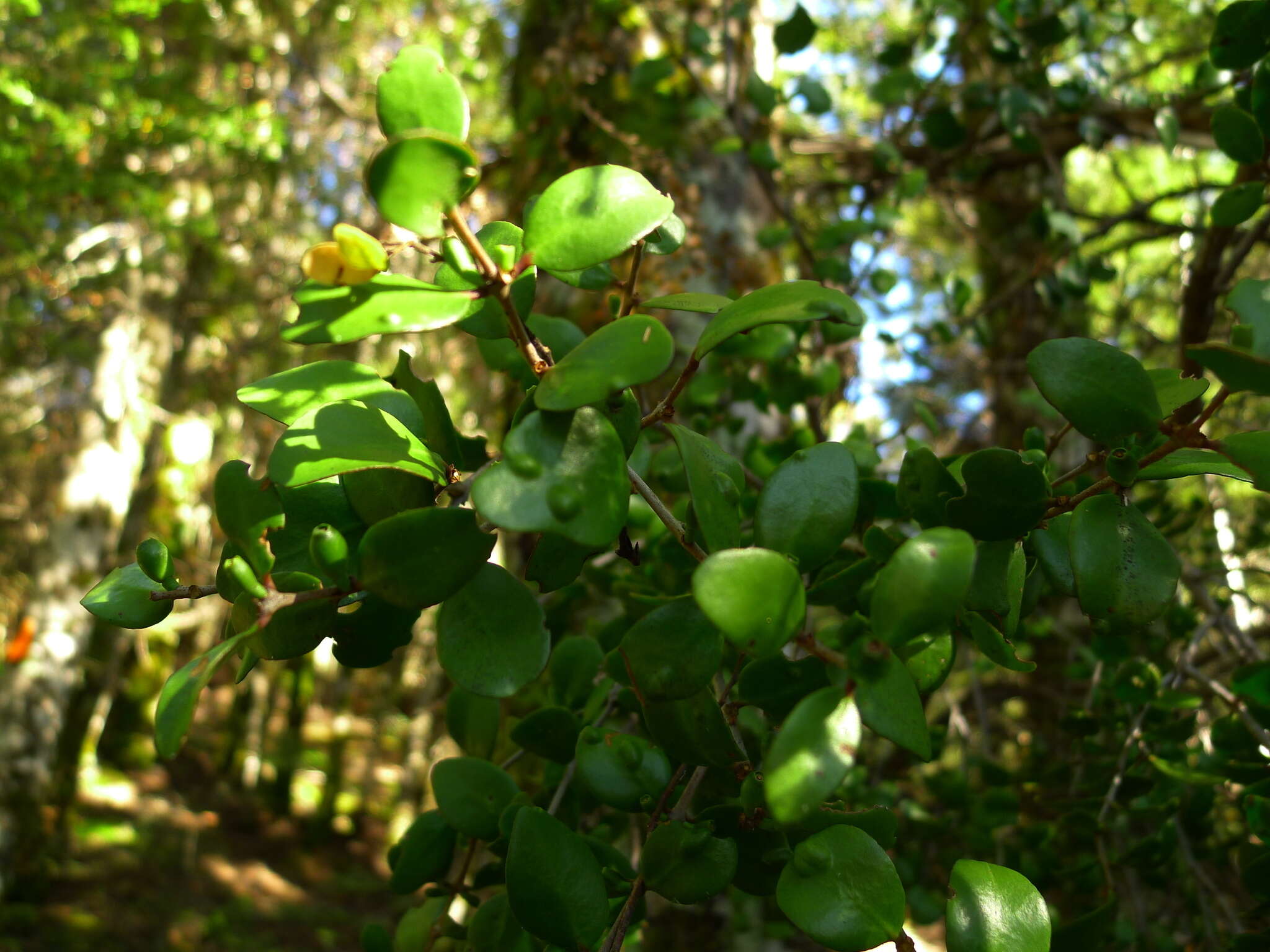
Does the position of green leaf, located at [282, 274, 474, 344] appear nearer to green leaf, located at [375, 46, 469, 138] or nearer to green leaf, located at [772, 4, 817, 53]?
green leaf, located at [375, 46, 469, 138]

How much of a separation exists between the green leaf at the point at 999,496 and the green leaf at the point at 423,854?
0.45 meters

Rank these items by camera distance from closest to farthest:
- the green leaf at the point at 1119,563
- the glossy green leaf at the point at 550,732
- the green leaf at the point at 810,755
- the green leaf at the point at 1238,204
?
the green leaf at the point at 810,755 → the green leaf at the point at 1119,563 → the glossy green leaf at the point at 550,732 → the green leaf at the point at 1238,204

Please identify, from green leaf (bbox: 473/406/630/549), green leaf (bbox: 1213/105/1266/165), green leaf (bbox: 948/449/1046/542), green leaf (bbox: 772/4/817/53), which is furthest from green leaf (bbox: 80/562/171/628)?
green leaf (bbox: 772/4/817/53)

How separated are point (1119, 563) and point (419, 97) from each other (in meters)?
0.41

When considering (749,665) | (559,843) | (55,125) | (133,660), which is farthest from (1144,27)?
(133,660)

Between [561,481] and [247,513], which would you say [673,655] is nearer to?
[561,481]

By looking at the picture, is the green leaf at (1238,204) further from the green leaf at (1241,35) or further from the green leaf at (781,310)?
the green leaf at (781,310)

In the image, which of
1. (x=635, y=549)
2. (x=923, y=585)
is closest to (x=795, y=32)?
(x=635, y=549)

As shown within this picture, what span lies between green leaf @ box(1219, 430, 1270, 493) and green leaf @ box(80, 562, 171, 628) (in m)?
0.55

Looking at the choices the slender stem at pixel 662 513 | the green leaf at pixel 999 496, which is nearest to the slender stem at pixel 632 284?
the slender stem at pixel 662 513

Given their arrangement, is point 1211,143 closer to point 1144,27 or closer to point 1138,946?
point 1144,27

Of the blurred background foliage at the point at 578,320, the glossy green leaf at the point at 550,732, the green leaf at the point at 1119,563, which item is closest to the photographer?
the green leaf at the point at 1119,563

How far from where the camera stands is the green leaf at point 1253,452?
393 mm

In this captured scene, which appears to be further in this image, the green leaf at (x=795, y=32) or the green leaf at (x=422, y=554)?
the green leaf at (x=795, y=32)
